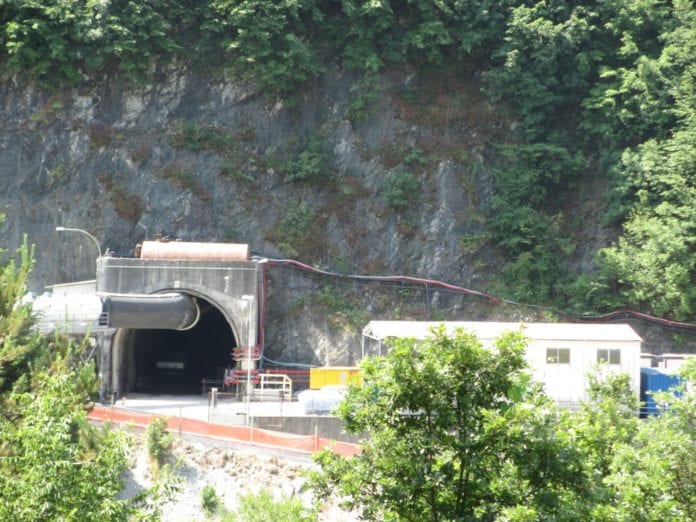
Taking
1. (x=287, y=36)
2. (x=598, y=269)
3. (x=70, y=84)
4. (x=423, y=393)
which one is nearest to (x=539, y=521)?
(x=423, y=393)

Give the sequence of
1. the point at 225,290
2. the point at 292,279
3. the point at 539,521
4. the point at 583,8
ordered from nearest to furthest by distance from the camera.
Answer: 1. the point at 539,521
2. the point at 225,290
3. the point at 292,279
4. the point at 583,8

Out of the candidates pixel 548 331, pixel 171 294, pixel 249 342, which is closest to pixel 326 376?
Answer: pixel 249 342

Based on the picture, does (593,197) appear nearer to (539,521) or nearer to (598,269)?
(598,269)

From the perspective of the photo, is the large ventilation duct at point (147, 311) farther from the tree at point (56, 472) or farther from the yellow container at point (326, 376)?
the tree at point (56, 472)

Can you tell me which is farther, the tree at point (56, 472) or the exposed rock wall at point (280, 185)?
the exposed rock wall at point (280, 185)

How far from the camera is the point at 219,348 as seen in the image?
1921 inches

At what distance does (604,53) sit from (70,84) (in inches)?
1015

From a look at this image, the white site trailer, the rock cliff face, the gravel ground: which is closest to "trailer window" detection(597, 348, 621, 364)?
the white site trailer

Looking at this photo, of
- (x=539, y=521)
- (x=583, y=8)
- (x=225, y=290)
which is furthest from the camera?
(x=583, y=8)

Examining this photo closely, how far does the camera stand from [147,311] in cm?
3856

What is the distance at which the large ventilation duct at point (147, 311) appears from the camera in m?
38.0

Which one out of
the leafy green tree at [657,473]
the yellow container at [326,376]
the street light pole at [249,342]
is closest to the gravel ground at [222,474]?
the street light pole at [249,342]

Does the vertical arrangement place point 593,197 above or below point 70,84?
below

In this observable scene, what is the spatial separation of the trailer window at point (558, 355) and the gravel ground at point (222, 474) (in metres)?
10.1
